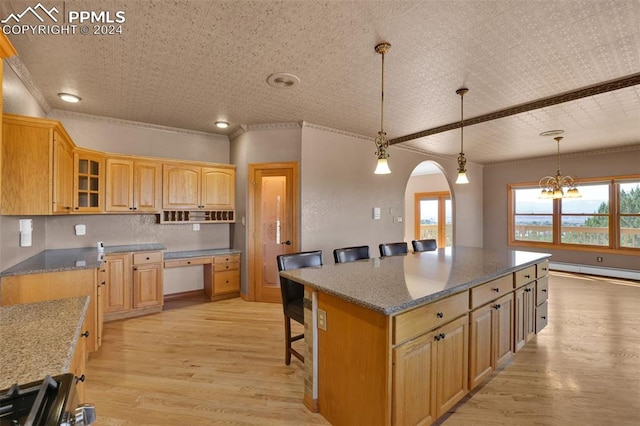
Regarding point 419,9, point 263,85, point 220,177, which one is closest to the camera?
point 419,9

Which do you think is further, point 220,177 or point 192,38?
point 220,177

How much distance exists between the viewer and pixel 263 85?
3.11 metres

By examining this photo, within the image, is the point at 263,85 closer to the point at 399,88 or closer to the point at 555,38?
the point at 399,88

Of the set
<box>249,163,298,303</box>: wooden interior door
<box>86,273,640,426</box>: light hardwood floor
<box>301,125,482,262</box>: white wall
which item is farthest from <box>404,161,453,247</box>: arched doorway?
<box>249,163,298,303</box>: wooden interior door

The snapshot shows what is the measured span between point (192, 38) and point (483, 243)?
26.9 ft

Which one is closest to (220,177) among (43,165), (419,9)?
(43,165)

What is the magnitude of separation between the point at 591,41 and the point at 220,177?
177 inches

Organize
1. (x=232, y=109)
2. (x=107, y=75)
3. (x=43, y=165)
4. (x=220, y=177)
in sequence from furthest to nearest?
1. (x=220, y=177)
2. (x=232, y=109)
3. (x=107, y=75)
4. (x=43, y=165)

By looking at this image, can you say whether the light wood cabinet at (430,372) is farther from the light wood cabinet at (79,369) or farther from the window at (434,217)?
the window at (434,217)

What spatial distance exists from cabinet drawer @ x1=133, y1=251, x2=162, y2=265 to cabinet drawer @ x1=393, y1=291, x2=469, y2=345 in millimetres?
3509

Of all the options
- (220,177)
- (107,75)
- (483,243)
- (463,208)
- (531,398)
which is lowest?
(531,398)

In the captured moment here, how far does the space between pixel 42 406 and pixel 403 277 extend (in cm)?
191

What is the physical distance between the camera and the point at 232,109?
12.4ft

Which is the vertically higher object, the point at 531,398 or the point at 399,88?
the point at 399,88
